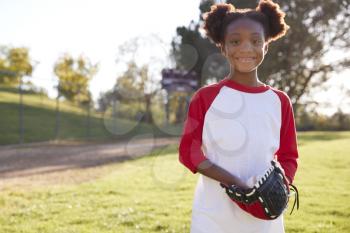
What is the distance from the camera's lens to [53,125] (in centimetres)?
2698

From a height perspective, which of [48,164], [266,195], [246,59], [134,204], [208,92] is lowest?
[48,164]

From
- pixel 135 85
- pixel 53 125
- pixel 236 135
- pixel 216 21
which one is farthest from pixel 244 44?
pixel 135 85

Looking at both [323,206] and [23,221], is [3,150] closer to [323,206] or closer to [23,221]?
[23,221]

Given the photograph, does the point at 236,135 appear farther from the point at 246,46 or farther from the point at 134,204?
the point at 134,204

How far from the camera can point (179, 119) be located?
123 ft

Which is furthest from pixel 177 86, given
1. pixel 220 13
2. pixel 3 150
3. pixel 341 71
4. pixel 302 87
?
pixel 220 13

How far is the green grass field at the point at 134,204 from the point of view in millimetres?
5290

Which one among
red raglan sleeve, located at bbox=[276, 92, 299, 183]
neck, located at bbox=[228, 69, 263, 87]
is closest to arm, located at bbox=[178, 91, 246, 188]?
neck, located at bbox=[228, 69, 263, 87]

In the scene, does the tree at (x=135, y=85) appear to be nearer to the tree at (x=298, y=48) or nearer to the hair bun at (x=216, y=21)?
the tree at (x=298, y=48)

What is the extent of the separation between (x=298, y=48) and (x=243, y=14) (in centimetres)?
2604

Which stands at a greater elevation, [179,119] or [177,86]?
Answer: [177,86]

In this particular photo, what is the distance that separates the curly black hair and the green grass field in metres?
3.08

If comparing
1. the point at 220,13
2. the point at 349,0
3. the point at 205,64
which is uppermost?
the point at 349,0

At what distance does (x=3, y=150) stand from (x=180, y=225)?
11952 millimetres
